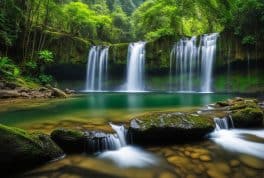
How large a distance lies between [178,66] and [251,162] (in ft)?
59.2

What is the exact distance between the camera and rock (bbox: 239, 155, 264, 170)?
190 inches

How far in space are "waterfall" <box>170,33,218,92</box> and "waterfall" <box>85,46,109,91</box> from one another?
585 cm

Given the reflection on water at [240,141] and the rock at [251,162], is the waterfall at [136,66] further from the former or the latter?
the rock at [251,162]

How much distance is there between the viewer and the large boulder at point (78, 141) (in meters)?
5.39

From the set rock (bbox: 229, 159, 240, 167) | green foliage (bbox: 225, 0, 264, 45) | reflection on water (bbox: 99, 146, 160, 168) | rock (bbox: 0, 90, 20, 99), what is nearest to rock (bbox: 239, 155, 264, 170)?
rock (bbox: 229, 159, 240, 167)

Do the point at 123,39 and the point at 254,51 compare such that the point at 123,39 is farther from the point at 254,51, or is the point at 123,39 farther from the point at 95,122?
the point at 95,122

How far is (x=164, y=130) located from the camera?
598 cm

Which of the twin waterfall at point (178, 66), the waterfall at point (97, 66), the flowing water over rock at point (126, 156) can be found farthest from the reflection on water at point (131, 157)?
the waterfall at point (97, 66)

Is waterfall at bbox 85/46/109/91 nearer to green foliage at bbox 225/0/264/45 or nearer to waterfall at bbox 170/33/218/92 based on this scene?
waterfall at bbox 170/33/218/92

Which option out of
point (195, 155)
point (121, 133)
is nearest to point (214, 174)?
point (195, 155)

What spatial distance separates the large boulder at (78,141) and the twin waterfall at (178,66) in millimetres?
16587

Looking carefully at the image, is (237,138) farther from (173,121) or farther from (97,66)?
(97,66)

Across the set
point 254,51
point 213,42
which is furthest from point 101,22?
point 254,51

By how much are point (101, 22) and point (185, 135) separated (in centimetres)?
→ 2531
